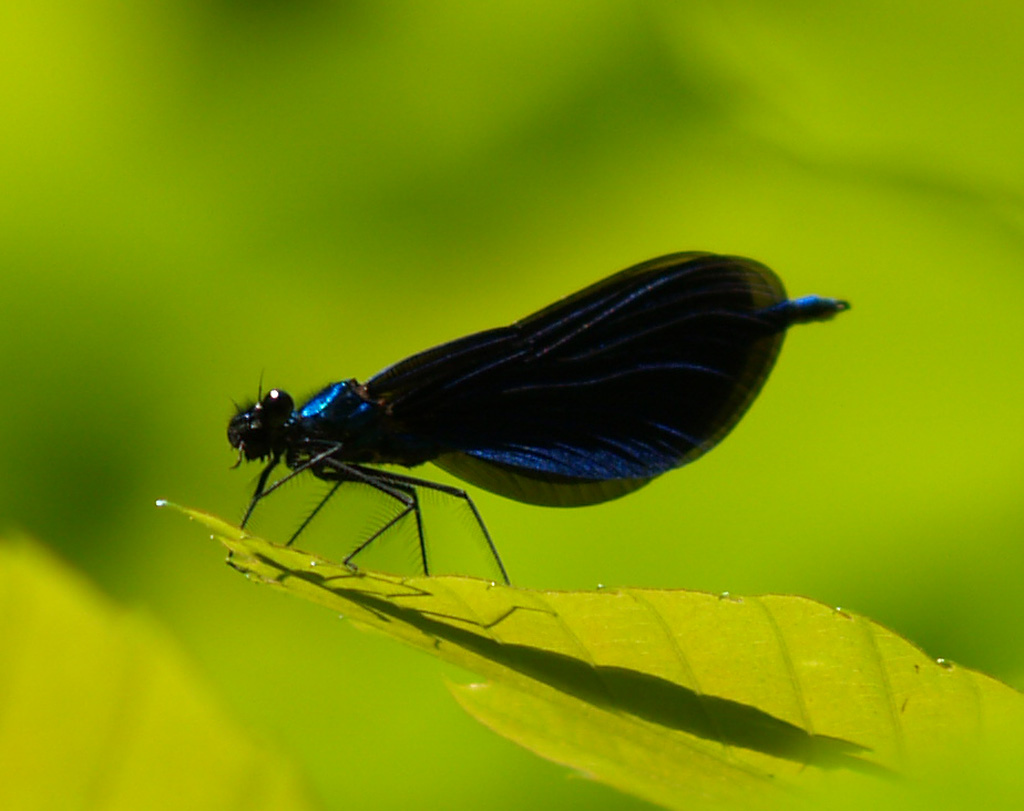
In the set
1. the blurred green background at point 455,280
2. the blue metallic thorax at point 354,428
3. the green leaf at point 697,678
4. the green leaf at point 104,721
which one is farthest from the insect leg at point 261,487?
the green leaf at point 104,721

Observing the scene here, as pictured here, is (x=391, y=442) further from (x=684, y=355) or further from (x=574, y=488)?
(x=684, y=355)

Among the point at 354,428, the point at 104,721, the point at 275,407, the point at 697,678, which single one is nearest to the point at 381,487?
the point at 354,428

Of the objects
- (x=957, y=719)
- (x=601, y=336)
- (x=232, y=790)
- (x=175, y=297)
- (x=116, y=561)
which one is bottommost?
(x=116, y=561)

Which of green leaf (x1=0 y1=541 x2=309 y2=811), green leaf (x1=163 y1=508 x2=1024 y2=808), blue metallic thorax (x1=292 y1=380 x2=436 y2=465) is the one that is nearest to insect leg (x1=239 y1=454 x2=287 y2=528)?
blue metallic thorax (x1=292 y1=380 x2=436 y2=465)

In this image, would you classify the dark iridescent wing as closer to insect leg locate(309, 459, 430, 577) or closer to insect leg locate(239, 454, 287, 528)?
insect leg locate(309, 459, 430, 577)

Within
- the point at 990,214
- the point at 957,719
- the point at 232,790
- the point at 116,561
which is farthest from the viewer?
the point at 116,561

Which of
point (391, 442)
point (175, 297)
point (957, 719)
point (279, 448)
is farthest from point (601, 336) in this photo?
point (957, 719)
